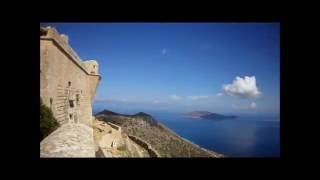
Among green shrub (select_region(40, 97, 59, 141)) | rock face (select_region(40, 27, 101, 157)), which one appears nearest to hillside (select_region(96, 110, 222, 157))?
rock face (select_region(40, 27, 101, 157))

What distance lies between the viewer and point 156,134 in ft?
22.0

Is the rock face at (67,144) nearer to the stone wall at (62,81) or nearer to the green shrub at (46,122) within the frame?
the green shrub at (46,122)

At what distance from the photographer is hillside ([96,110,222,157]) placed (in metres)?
5.63

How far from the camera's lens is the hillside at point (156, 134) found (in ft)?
18.5

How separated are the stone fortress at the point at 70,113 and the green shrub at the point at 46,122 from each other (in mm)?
66

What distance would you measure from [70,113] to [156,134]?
172 centimetres

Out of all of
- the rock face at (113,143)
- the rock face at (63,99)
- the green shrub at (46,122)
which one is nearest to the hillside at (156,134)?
the rock face at (113,143)

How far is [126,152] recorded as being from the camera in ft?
20.0

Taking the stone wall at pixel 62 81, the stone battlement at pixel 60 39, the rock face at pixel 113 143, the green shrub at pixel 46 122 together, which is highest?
the stone battlement at pixel 60 39

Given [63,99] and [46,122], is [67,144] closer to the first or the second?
[46,122]
